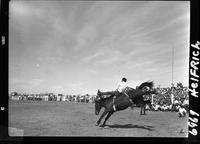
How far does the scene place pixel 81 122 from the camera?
13.3 feet

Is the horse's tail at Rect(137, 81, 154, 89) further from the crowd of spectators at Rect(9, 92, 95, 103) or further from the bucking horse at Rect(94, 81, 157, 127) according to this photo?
the crowd of spectators at Rect(9, 92, 95, 103)

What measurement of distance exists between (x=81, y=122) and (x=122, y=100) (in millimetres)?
715

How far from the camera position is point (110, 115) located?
4.22 meters

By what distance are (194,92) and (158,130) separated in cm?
78

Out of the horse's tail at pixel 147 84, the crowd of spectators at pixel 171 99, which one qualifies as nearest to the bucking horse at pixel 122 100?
the horse's tail at pixel 147 84

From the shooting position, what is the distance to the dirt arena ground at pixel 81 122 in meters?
3.99

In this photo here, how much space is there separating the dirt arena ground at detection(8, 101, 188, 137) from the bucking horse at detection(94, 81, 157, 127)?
3.6 inches

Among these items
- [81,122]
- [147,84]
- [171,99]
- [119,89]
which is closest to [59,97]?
[81,122]

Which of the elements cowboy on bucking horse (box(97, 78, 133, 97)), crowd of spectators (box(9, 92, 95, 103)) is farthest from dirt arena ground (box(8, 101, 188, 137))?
cowboy on bucking horse (box(97, 78, 133, 97))

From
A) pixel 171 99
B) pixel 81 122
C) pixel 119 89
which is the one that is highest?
pixel 119 89

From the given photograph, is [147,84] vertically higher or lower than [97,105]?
higher

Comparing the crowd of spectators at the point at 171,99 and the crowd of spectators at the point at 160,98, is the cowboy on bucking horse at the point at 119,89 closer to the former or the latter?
the crowd of spectators at the point at 160,98

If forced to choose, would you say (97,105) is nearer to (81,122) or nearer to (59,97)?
(81,122)

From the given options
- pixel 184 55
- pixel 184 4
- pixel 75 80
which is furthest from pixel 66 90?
pixel 184 4
